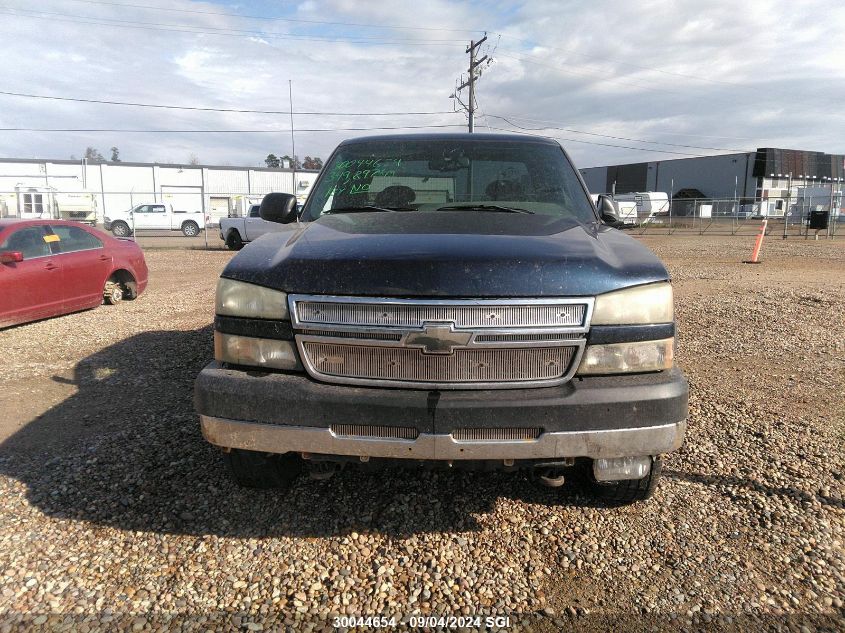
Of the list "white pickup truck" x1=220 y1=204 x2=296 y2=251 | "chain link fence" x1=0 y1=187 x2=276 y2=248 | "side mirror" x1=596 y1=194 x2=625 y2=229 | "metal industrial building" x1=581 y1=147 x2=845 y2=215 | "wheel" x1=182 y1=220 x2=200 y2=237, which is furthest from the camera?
"metal industrial building" x1=581 y1=147 x2=845 y2=215

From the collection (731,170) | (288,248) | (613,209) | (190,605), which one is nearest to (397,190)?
(288,248)

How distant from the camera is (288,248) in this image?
266 cm

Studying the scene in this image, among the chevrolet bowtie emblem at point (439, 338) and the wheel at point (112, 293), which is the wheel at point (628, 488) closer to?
the chevrolet bowtie emblem at point (439, 338)

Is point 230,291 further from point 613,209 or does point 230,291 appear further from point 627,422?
point 613,209

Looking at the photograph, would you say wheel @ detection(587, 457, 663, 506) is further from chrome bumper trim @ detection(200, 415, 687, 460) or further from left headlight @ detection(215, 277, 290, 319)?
left headlight @ detection(215, 277, 290, 319)

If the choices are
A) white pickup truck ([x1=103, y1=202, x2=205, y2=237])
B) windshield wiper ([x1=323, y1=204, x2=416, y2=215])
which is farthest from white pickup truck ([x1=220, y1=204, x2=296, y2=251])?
windshield wiper ([x1=323, y1=204, x2=416, y2=215])

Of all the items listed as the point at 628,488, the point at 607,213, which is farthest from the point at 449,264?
the point at 607,213

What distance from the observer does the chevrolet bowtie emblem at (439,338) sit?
7.41ft

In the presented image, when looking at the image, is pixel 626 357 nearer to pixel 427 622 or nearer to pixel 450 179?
pixel 427 622

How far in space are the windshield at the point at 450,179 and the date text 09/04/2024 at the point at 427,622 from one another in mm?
2077

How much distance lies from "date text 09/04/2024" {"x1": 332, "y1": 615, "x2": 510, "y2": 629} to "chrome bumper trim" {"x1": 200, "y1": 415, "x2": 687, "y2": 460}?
600 millimetres

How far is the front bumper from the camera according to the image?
88.8 inches

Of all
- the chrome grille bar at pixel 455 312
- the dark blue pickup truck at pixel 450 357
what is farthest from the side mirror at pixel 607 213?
the chrome grille bar at pixel 455 312

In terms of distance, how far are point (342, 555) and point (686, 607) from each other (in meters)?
1.42
